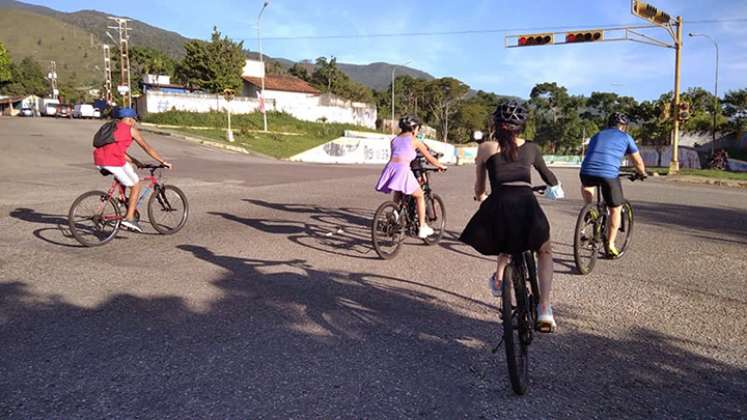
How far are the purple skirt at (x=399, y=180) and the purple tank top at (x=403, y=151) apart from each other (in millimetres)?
64

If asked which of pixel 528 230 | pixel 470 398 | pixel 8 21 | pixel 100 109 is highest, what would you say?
pixel 8 21

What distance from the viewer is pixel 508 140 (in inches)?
138

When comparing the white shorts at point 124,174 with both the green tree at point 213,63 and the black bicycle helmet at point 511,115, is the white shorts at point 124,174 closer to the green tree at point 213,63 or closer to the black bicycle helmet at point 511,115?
the black bicycle helmet at point 511,115

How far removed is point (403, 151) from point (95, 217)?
4.24 metres

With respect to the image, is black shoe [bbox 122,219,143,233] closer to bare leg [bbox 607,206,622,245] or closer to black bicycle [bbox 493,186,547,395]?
black bicycle [bbox 493,186,547,395]

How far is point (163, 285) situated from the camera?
5.18 metres

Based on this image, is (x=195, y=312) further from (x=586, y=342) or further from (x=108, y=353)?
(x=586, y=342)

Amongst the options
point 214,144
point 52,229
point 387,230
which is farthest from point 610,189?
point 214,144

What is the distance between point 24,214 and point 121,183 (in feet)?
9.56

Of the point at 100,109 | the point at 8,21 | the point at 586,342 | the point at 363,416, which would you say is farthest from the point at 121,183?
the point at 8,21

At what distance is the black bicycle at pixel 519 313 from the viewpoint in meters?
3.10

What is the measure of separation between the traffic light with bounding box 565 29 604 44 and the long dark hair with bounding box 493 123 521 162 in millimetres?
19238

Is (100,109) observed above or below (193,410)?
above

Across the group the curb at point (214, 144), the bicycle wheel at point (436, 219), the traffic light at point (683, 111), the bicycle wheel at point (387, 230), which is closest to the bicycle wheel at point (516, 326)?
the bicycle wheel at point (387, 230)
